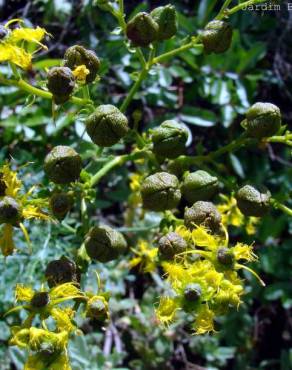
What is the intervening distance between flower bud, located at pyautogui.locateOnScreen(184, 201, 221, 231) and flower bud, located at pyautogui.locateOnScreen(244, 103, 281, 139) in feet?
1.05

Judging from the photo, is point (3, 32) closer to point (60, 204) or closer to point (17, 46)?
point (17, 46)

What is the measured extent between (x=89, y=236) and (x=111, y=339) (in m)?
1.53

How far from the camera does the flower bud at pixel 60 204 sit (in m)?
2.20

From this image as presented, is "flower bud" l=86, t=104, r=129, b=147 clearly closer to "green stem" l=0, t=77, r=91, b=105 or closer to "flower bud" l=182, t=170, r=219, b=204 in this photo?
"green stem" l=0, t=77, r=91, b=105

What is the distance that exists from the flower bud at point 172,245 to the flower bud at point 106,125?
37cm

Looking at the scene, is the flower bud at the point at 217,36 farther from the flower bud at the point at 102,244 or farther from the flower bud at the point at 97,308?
the flower bud at the point at 97,308

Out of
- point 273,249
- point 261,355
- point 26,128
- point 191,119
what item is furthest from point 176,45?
point 261,355

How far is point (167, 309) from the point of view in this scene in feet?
6.90

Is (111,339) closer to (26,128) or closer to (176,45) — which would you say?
(26,128)

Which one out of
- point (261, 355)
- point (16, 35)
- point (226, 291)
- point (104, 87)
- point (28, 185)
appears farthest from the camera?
point (261, 355)

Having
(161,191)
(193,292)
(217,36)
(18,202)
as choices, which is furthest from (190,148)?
(193,292)

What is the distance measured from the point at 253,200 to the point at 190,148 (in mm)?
1611

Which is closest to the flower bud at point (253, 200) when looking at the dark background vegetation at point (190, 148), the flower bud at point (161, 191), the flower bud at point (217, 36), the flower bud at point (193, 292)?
the flower bud at point (161, 191)

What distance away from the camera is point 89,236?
220cm
